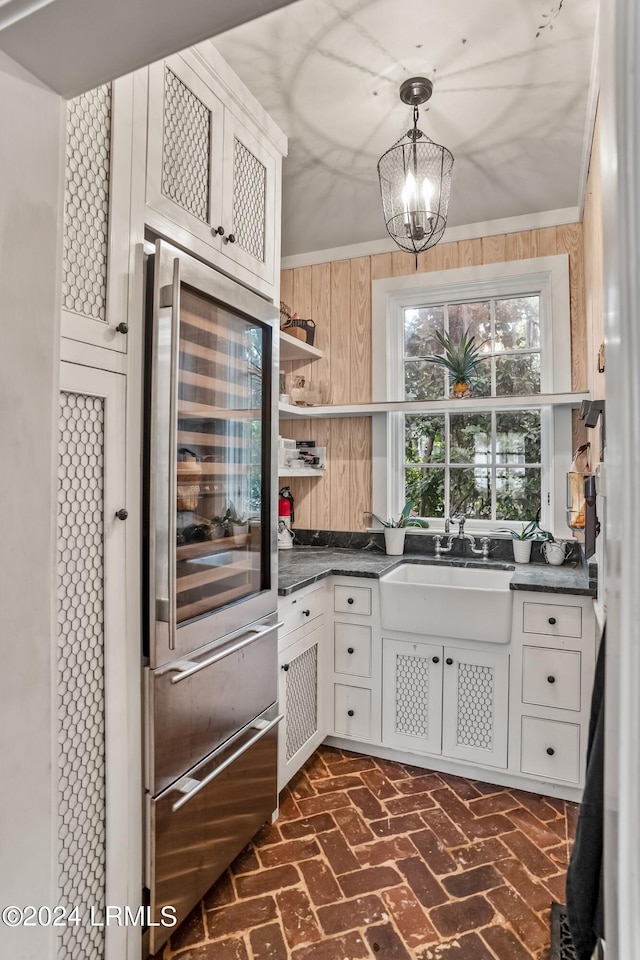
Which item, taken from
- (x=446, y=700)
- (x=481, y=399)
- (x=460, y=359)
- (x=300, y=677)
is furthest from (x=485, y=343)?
(x=300, y=677)

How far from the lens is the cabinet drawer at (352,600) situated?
2.71 meters

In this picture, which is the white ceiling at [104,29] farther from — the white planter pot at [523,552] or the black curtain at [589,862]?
the white planter pot at [523,552]

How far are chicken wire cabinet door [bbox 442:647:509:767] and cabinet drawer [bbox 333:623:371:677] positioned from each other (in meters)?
0.39

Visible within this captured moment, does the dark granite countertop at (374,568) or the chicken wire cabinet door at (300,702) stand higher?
the dark granite countertop at (374,568)

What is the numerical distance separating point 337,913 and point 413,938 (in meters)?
0.25

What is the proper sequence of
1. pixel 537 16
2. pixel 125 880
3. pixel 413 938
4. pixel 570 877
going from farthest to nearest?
1. pixel 537 16
2. pixel 413 938
3. pixel 125 880
4. pixel 570 877

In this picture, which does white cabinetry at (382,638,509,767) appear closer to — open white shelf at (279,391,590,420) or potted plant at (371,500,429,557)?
potted plant at (371,500,429,557)

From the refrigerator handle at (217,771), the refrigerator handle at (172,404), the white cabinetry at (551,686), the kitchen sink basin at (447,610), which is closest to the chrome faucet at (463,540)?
the kitchen sink basin at (447,610)

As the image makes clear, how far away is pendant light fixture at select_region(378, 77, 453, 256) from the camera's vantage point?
83.7 inches

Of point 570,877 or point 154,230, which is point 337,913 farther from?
point 154,230

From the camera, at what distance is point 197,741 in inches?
66.8

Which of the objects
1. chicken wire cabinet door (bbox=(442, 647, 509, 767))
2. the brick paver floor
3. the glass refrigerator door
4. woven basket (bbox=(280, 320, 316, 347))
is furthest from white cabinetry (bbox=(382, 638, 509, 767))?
woven basket (bbox=(280, 320, 316, 347))

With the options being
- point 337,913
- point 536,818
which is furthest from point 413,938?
point 536,818

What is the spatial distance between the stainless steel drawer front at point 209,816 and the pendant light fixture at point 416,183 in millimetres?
2004
